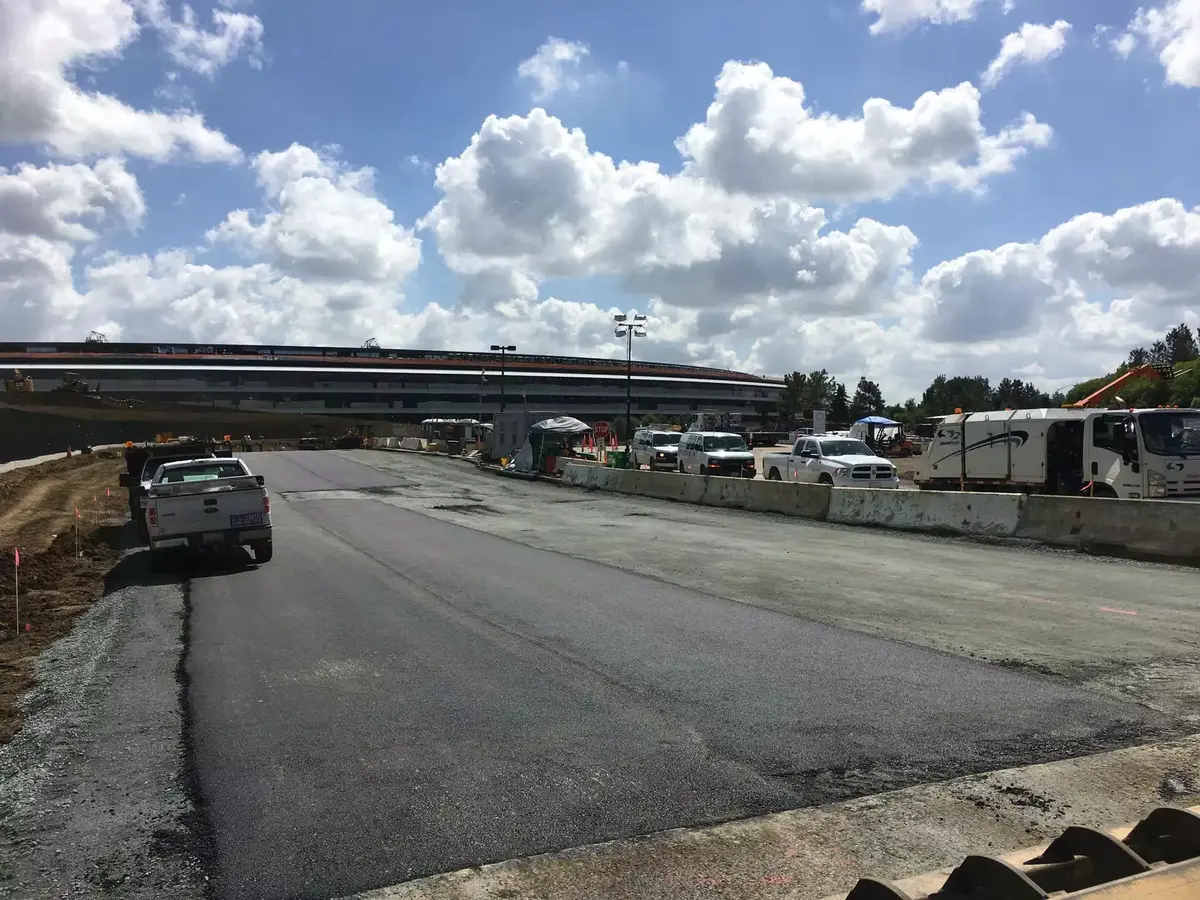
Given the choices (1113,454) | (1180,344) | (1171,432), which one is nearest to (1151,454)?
(1171,432)

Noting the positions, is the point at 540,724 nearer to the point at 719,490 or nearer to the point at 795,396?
the point at 719,490

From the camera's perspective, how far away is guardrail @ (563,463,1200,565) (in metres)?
13.6

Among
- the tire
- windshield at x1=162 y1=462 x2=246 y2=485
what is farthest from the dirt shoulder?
windshield at x1=162 y1=462 x2=246 y2=485

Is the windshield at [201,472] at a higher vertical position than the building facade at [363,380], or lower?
lower

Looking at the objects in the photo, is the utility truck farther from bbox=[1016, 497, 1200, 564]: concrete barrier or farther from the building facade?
the building facade

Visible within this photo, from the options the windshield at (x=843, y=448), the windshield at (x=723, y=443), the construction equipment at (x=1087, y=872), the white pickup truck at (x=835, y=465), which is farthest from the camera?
the windshield at (x=723, y=443)

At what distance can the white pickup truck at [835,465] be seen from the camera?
80.1 feet

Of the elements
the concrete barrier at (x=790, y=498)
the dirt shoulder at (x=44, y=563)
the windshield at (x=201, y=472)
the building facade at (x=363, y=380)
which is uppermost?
the building facade at (x=363, y=380)

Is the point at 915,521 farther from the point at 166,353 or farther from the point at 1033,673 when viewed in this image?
the point at 166,353

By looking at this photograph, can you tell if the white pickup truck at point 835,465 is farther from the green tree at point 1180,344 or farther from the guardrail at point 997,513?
the green tree at point 1180,344

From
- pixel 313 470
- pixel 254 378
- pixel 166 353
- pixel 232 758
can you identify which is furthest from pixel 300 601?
pixel 166 353

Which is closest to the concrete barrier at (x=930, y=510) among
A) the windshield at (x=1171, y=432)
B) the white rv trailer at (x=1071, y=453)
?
the white rv trailer at (x=1071, y=453)

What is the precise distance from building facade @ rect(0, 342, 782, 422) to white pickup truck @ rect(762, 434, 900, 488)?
7559 cm

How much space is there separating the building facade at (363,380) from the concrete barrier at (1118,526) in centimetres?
8706
